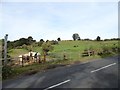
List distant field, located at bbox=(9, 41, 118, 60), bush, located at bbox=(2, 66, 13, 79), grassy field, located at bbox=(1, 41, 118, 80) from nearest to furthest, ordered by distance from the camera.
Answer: bush, located at bbox=(2, 66, 13, 79), grassy field, located at bbox=(1, 41, 118, 80), distant field, located at bbox=(9, 41, 118, 60)

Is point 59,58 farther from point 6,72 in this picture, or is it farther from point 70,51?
point 70,51

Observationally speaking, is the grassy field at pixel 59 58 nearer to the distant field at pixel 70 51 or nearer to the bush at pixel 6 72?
the distant field at pixel 70 51

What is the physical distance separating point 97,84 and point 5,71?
27.8ft

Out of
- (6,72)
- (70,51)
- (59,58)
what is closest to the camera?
(6,72)

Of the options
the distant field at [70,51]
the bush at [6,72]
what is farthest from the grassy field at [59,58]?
the bush at [6,72]

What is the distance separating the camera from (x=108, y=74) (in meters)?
16.9

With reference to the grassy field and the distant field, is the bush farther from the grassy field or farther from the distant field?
the distant field

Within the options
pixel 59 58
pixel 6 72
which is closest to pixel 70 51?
pixel 59 58

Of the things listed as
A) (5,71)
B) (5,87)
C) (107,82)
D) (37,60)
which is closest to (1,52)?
(37,60)

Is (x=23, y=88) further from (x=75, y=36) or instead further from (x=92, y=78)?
(x=75, y=36)

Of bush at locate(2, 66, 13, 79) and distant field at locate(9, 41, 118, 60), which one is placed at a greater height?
distant field at locate(9, 41, 118, 60)

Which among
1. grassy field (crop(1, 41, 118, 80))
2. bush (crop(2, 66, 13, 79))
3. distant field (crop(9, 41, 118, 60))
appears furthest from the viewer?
distant field (crop(9, 41, 118, 60))

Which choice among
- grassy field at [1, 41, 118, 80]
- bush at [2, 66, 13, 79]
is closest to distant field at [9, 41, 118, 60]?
grassy field at [1, 41, 118, 80]

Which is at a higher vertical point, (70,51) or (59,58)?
(70,51)
